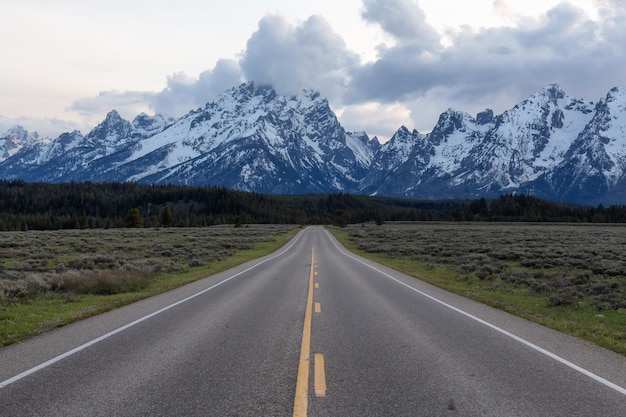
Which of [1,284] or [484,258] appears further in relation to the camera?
[484,258]

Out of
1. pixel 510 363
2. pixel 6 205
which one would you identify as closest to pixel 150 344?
pixel 510 363

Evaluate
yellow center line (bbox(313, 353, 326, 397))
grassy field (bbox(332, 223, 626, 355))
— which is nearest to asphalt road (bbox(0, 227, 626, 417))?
yellow center line (bbox(313, 353, 326, 397))

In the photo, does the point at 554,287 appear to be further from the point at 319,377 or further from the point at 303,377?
the point at 303,377

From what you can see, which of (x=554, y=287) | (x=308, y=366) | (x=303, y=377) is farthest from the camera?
(x=554, y=287)

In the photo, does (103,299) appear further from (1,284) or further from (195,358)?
(195,358)

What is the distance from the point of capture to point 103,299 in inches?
651

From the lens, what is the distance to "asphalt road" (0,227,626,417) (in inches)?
249

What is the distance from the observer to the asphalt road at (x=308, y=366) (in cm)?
631

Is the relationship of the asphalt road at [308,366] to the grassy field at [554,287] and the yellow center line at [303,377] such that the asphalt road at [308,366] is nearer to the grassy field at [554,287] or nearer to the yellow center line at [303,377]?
the yellow center line at [303,377]

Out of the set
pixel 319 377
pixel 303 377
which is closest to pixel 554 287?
pixel 319 377

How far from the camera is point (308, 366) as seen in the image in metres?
8.08

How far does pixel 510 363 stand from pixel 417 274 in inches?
718

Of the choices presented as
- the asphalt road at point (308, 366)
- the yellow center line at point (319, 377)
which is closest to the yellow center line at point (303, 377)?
the asphalt road at point (308, 366)

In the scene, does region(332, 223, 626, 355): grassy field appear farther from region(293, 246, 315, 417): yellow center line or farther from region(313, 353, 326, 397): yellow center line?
region(293, 246, 315, 417): yellow center line
